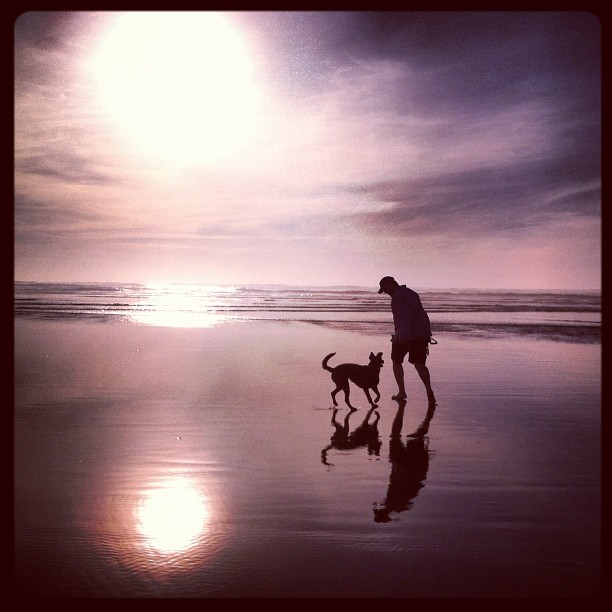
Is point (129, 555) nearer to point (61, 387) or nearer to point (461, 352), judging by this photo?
point (61, 387)

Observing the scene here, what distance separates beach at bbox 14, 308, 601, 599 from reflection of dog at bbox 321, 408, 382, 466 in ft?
0.14

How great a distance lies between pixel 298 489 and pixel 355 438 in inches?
65.6

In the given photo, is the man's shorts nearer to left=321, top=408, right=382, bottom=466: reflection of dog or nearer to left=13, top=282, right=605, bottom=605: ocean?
left=13, top=282, right=605, bottom=605: ocean

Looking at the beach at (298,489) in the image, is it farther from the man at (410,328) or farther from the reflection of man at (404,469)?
the man at (410,328)

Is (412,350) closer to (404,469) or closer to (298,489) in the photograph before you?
(404,469)

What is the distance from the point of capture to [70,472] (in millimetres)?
5344

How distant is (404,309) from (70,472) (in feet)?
15.7

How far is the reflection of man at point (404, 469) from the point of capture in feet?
14.7

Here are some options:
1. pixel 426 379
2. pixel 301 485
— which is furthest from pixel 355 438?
pixel 426 379

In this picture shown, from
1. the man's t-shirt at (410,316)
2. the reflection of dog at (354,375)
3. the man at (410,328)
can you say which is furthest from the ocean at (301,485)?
the man's t-shirt at (410,316)

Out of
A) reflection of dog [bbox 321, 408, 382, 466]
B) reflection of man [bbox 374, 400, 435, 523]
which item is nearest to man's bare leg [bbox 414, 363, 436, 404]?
reflection of man [bbox 374, 400, 435, 523]

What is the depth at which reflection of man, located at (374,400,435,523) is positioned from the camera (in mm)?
4477

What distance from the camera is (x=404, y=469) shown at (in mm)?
5379
